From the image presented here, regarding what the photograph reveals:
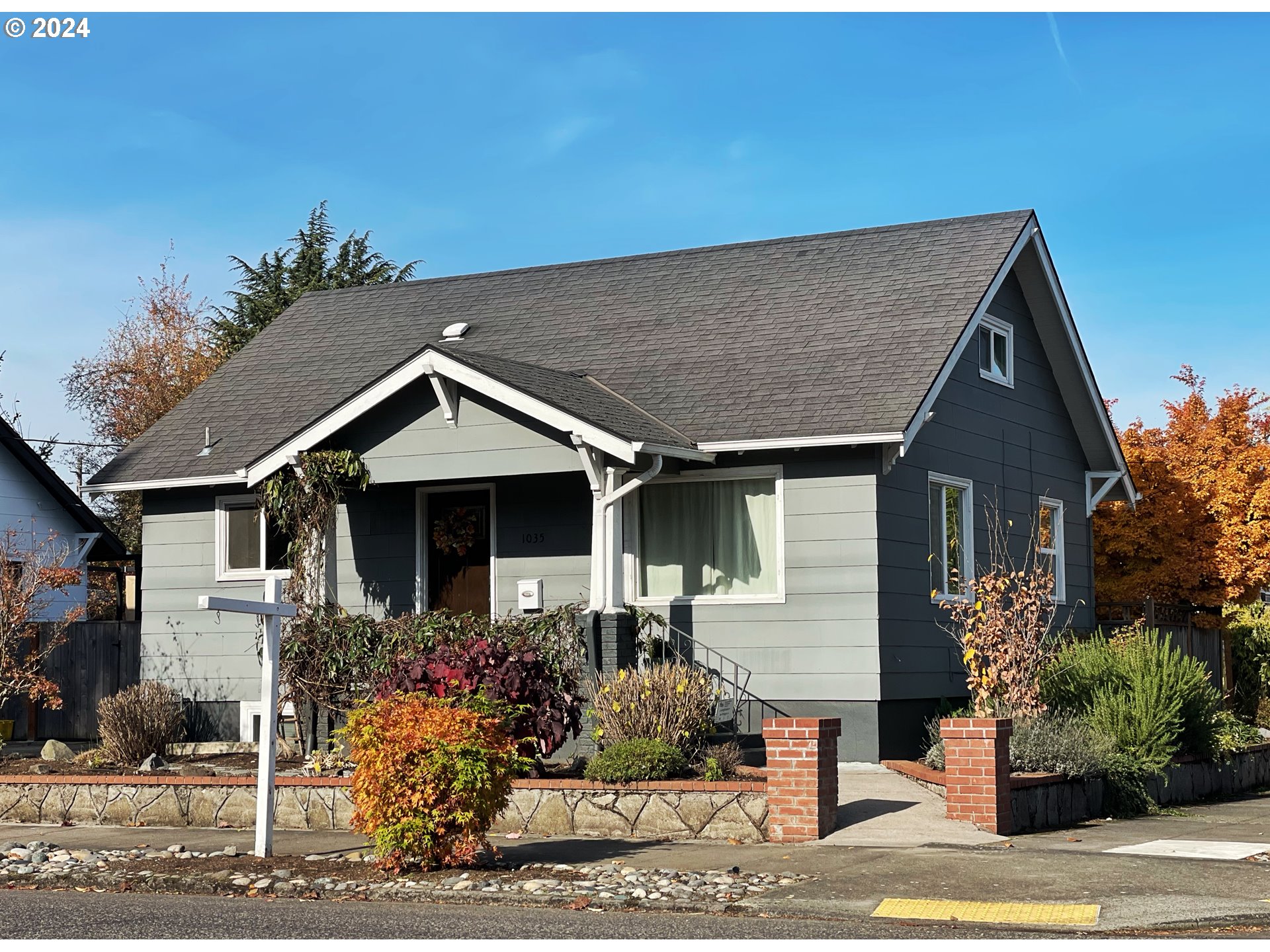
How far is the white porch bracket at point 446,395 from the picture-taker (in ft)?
53.3

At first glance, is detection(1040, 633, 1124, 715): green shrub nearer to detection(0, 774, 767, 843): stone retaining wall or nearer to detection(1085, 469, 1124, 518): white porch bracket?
detection(0, 774, 767, 843): stone retaining wall

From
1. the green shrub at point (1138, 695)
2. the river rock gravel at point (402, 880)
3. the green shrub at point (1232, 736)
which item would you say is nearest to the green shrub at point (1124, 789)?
the green shrub at point (1138, 695)

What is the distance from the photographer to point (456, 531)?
18.5 metres

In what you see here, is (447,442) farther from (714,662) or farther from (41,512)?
(41,512)

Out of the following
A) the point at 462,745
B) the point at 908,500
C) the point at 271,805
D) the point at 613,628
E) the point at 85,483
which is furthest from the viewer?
the point at 85,483

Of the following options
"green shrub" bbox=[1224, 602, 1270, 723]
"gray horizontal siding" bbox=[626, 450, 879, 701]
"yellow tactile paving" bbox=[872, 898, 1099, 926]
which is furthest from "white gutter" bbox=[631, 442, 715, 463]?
"green shrub" bbox=[1224, 602, 1270, 723]

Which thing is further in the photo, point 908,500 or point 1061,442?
point 1061,442

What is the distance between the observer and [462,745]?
10766 millimetres

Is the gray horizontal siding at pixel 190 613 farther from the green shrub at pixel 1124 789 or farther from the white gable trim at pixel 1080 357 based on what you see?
the white gable trim at pixel 1080 357

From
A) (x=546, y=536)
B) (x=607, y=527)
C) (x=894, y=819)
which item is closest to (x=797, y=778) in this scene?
(x=894, y=819)

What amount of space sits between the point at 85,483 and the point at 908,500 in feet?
34.8

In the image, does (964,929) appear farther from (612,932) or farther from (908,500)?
(908,500)

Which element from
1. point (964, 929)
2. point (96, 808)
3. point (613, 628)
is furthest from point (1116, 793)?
point (96, 808)

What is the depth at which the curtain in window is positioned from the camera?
1669 centimetres
